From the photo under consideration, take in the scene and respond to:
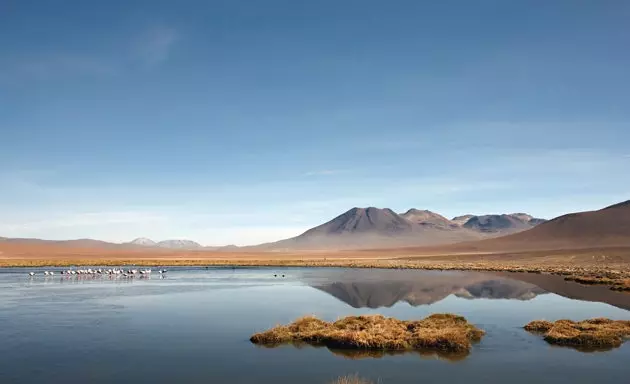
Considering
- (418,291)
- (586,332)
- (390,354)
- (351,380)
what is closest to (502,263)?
(418,291)

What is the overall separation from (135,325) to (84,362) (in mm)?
7779

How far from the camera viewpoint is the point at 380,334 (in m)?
22.2

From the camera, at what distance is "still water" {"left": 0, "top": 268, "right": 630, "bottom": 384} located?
17.1 m

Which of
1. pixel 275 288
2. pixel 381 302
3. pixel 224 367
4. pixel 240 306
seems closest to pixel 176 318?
pixel 240 306

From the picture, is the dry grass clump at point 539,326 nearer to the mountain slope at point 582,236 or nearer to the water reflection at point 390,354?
the water reflection at point 390,354

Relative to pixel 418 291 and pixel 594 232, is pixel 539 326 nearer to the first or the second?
pixel 418 291

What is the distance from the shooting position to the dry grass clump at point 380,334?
834 inches

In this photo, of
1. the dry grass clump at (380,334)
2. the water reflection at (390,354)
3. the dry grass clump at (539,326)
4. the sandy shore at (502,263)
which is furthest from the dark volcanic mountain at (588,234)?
the water reflection at (390,354)

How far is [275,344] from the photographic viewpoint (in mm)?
21812

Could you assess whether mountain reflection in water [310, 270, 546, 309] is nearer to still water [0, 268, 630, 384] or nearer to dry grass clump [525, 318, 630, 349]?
still water [0, 268, 630, 384]

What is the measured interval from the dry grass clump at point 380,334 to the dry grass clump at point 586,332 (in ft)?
10.5

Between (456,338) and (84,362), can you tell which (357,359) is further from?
(84,362)

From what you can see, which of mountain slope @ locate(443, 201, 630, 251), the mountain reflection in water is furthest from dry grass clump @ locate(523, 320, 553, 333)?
mountain slope @ locate(443, 201, 630, 251)

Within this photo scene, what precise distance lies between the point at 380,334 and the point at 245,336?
6.21m
